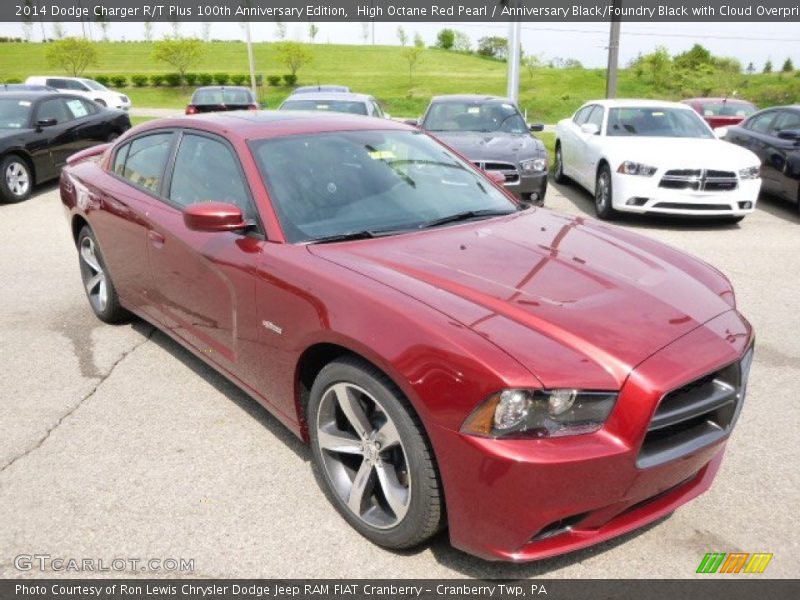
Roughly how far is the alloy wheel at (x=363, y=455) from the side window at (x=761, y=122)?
10.3m

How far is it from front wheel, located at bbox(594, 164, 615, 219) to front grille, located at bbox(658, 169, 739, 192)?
76cm

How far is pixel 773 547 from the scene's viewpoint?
2631 mm

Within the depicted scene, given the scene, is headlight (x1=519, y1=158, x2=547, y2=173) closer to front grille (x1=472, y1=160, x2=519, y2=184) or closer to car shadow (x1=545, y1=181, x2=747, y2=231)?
front grille (x1=472, y1=160, x2=519, y2=184)

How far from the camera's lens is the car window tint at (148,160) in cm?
405

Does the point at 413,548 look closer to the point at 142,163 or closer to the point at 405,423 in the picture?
the point at 405,423

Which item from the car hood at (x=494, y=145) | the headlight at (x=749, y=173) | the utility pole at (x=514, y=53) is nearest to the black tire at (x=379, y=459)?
the car hood at (x=494, y=145)

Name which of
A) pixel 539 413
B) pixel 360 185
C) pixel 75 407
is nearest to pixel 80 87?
pixel 75 407

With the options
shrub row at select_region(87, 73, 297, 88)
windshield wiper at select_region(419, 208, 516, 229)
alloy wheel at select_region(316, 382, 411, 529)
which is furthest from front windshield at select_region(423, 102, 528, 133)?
shrub row at select_region(87, 73, 297, 88)

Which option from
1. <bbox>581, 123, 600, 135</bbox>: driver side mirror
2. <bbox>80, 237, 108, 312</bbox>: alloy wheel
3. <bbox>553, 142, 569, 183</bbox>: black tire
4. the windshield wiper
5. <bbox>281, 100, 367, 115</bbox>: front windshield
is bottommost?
<bbox>553, 142, 569, 183</bbox>: black tire

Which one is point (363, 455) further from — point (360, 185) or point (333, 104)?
point (333, 104)

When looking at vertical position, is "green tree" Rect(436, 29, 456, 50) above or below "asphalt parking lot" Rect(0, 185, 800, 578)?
above

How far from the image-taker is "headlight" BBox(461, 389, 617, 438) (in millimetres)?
2125

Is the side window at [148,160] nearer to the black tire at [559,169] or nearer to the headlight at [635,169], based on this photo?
the headlight at [635,169]
